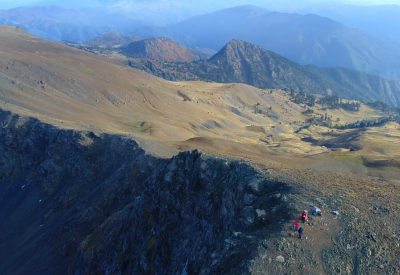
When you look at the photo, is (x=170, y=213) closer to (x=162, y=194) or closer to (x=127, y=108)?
(x=162, y=194)

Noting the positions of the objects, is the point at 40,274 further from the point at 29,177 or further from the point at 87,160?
the point at 29,177

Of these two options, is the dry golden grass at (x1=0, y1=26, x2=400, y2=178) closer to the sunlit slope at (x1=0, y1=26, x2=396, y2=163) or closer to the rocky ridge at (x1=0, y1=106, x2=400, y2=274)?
the sunlit slope at (x1=0, y1=26, x2=396, y2=163)

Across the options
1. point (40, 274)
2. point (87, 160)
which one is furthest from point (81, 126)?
point (40, 274)

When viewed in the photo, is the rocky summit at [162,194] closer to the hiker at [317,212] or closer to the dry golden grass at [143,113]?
the hiker at [317,212]

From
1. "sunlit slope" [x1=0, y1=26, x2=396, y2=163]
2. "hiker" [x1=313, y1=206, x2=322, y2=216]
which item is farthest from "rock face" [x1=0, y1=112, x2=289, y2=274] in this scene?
"sunlit slope" [x1=0, y1=26, x2=396, y2=163]

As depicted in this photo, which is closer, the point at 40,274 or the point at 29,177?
the point at 40,274

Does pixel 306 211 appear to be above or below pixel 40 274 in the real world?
above

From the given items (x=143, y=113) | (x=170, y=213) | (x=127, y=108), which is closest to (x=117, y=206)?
(x=170, y=213)
